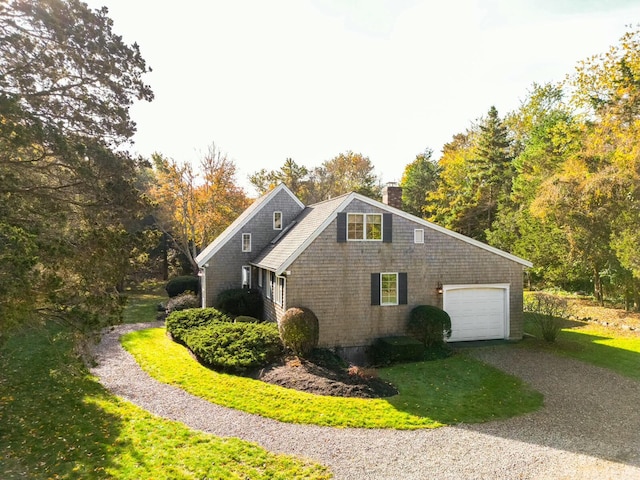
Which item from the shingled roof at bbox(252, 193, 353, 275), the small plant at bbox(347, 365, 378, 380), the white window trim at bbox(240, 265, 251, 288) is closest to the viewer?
the small plant at bbox(347, 365, 378, 380)

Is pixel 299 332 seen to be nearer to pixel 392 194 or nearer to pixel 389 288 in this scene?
pixel 389 288

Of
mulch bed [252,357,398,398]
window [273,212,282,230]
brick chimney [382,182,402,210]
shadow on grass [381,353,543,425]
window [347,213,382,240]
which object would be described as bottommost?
shadow on grass [381,353,543,425]

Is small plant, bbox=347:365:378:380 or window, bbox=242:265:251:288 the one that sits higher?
window, bbox=242:265:251:288

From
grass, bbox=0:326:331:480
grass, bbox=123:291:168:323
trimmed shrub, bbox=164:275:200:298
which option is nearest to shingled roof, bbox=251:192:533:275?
grass, bbox=0:326:331:480

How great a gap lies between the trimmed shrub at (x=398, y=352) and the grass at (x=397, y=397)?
1.56ft

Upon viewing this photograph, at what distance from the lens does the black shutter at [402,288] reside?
15945 millimetres

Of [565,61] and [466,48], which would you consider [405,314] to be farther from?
[565,61]

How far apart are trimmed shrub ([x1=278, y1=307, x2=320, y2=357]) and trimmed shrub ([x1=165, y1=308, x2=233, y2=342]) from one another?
4.59 metres

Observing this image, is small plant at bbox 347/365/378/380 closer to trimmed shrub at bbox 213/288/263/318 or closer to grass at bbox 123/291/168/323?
trimmed shrub at bbox 213/288/263/318

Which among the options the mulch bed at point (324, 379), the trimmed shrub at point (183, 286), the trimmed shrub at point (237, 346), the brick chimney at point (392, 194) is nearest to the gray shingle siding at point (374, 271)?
the trimmed shrub at point (237, 346)

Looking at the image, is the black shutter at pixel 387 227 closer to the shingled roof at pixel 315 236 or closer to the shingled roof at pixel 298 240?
the shingled roof at pixel 315 236

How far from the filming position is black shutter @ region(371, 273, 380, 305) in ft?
51.5

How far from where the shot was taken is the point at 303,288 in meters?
14.9

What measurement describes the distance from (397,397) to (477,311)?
7580mm
